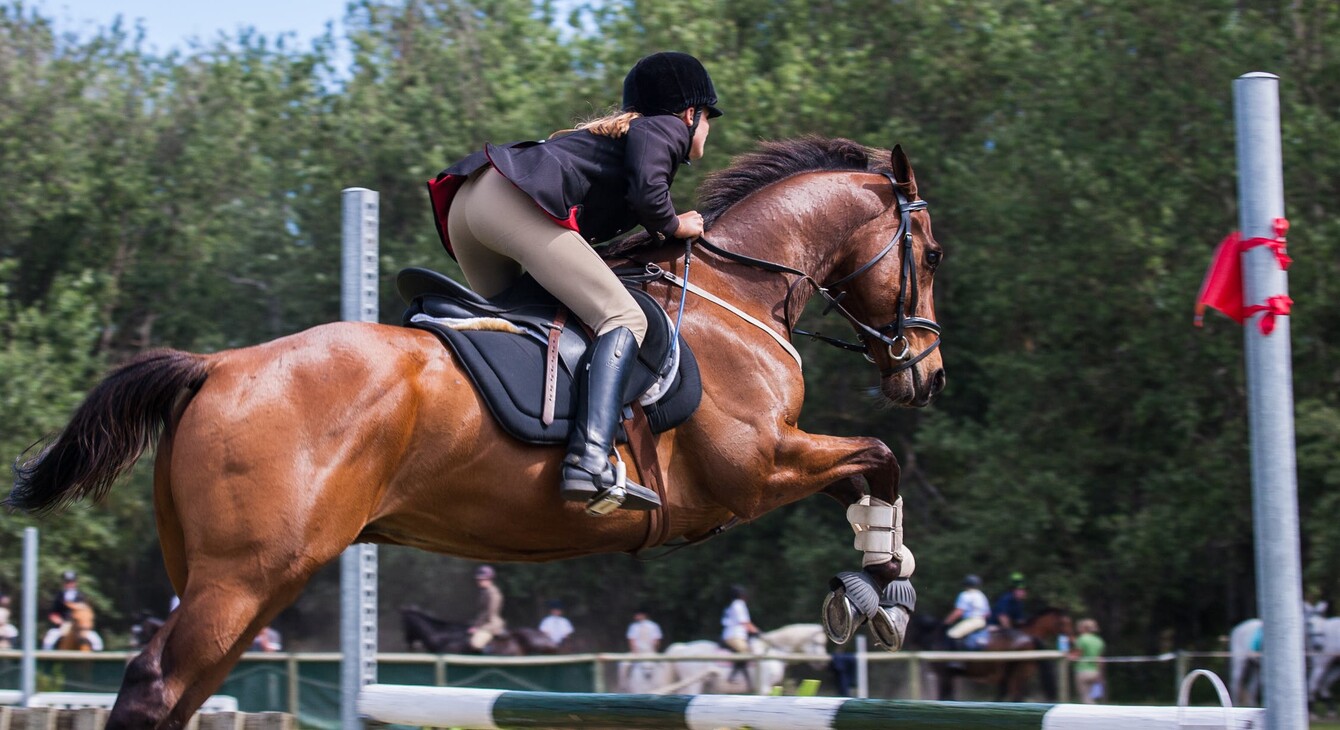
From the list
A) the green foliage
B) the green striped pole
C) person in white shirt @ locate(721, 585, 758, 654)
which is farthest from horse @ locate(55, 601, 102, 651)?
the green striped pole

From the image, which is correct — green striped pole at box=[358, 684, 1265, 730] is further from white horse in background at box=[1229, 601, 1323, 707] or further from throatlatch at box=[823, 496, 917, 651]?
white horse in background at box=[1229, 601, 1323, 707]

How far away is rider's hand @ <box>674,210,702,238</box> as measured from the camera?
16.3 ft

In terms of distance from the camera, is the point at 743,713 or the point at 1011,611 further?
the point at 1011,611

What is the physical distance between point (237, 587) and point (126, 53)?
2465cm

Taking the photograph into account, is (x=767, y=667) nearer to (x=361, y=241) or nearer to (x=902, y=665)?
(x=902, y=665)

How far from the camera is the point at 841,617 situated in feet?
15.9

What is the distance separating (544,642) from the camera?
53.4 feet

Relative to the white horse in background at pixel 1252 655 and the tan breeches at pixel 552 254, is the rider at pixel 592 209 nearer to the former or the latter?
the tan breeches at pixel 552 254

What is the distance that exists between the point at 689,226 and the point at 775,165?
0.67 metres

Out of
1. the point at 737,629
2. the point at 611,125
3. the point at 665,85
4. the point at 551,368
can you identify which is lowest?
the point at 737,629

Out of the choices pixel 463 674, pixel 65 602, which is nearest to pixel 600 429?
pixel 463 674

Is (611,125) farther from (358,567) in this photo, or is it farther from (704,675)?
(704,675)

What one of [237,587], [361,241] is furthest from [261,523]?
[361,241]

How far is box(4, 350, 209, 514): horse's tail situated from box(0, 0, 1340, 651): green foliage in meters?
14.9
